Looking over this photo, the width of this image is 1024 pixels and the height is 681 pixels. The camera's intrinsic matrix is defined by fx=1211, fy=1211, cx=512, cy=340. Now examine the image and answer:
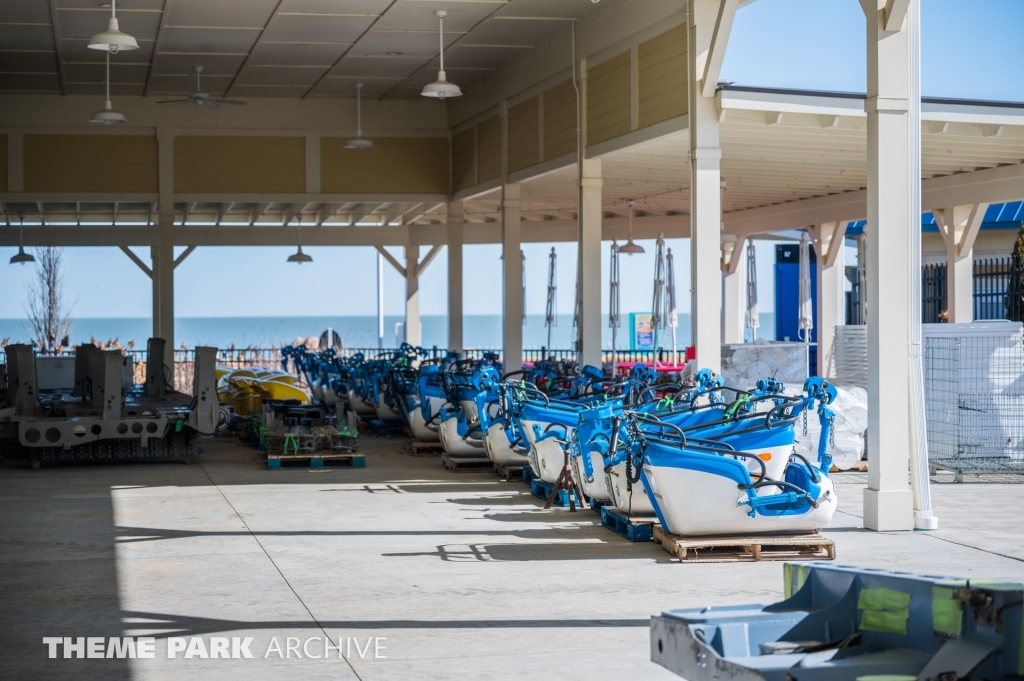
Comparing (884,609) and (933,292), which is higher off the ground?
(933,292)

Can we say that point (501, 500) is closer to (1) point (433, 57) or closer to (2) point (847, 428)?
(2) point (847, 428)

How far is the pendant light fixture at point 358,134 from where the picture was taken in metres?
20.1

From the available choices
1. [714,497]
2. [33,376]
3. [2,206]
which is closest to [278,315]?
[2,206]

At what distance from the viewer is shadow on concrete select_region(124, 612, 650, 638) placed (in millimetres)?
6973

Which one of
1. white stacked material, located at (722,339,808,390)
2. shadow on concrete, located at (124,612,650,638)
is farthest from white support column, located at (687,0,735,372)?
shadow on concrete, located at (124,612,650,638)

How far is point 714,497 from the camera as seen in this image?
8977 millimetres

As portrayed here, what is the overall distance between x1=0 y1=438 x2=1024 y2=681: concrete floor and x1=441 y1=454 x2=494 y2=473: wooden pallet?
1273 millimetres

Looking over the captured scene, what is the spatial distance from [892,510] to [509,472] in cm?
512

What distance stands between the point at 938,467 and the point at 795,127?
4.50 m

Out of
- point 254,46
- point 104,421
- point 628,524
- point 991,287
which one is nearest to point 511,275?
point 254,46

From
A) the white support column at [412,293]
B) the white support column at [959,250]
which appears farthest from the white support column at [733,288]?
the white support column at [959,250]

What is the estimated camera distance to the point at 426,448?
16.9 meters

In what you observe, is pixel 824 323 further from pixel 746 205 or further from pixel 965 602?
pixel 965 602

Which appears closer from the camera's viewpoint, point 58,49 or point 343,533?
point 343,533
